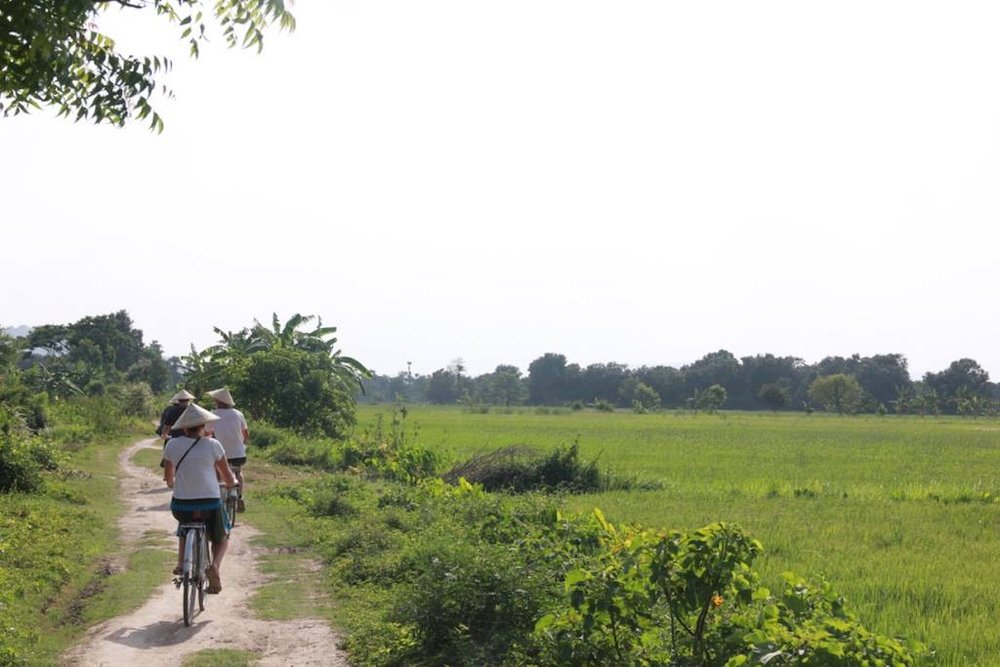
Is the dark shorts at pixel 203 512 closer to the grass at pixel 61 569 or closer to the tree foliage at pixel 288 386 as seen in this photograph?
the grass at pixel 61 569

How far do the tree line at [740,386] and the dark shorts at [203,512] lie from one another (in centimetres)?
9323

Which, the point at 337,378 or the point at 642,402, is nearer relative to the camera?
the point at 337,378

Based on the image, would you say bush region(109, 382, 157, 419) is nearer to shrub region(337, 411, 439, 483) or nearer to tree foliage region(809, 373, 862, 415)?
shrub region(337, 411, 439, 483)

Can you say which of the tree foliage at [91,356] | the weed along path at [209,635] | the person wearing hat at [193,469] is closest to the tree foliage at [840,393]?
the tree foliage at [91,356]

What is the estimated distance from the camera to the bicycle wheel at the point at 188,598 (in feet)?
24.8

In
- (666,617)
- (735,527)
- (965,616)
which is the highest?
(735,527)

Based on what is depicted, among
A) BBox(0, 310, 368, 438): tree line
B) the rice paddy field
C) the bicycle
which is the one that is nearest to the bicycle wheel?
the bicycle

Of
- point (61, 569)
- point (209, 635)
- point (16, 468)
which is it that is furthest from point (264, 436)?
point (209, 635)

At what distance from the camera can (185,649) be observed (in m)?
6.89

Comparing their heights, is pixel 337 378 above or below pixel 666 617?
above

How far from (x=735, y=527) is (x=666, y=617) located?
1.03 m

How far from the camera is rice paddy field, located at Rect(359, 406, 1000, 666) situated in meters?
8.66

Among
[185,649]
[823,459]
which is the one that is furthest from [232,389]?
[185,649]

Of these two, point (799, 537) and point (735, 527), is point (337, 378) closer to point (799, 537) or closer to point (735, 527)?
point (799, 537)
